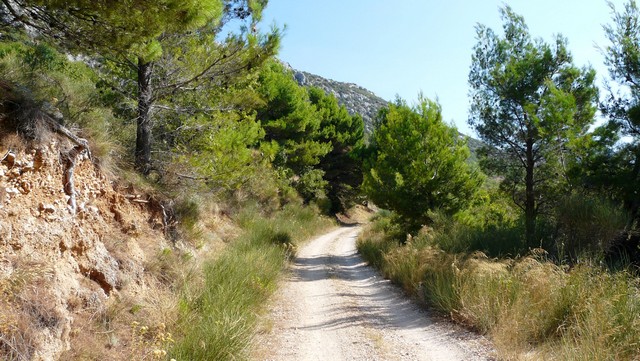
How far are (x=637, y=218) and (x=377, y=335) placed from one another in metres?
7.33

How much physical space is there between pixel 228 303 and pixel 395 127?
1063 centimetres

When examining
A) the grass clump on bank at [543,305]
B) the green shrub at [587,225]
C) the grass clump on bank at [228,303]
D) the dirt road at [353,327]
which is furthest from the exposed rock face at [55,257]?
the green shrub at [587,225]

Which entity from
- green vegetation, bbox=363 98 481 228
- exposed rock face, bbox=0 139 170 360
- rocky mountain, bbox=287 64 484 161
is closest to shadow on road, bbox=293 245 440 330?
green vegetation, bbox=363 98 481 228

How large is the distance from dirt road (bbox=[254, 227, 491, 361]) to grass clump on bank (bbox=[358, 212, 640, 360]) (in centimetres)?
39

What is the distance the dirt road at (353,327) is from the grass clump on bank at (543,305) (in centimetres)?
39

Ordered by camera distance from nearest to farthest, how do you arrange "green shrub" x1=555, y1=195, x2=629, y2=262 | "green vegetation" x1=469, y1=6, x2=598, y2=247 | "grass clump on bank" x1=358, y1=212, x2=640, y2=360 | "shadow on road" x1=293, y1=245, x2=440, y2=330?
1. "grass clump on bank" x1=358, y1=212, x2=640, y2=360
2. "shadow on road" x1=293, y1=245, x2=440, y2=330
3. "green shrub" x1=555, y1=195, x2=629, y2=262
4. "green vegetation" x1=469, y1=6, x2=598, y2=247

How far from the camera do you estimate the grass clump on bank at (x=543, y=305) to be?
4.82 metres

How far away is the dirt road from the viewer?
5.98 m

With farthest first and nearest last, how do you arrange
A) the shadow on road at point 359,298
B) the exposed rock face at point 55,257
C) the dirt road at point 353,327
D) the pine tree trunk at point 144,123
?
the pine tree trunk at point 144,123, the shadow on road at point 359,298, the dirt road at point 353,327, the exposed rock face at point 55,257

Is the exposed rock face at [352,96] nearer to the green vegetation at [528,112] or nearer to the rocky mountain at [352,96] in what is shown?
the rocky mountain at [352,96]

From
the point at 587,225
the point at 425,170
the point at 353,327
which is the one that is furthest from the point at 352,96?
the point at 353,327

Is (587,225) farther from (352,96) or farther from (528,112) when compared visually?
(352,96)

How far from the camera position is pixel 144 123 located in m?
8.55

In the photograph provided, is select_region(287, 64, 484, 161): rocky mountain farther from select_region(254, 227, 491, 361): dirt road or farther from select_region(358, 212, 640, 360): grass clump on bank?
select_region(358, 212, 640, 360): grass clump on bank
